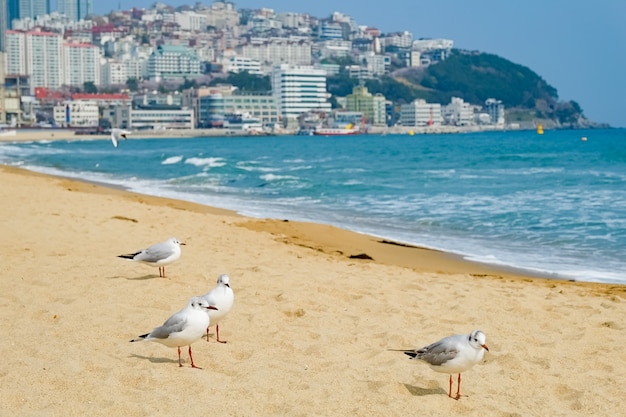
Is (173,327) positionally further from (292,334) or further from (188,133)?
(188,133)

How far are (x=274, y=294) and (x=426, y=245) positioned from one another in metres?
5.44

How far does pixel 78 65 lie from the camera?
177375 mm

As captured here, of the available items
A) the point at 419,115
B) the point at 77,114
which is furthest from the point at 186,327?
the point at 419,115

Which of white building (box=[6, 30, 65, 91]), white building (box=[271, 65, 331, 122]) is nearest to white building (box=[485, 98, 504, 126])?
white building (box=[271, 65, 331, 122])

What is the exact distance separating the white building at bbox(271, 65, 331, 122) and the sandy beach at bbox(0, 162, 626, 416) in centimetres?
14294

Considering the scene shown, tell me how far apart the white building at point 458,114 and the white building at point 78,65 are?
226 ft

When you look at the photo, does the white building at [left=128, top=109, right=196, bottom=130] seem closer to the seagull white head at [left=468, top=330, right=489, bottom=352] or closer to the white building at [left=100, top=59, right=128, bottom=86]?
the white building at [left=100, top=59, right=128, bottom=86]

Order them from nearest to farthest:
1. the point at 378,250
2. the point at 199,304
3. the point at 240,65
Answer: the point at 199,304 → the point at 378,250 → the point at 240,65

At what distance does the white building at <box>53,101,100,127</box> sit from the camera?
444 feet

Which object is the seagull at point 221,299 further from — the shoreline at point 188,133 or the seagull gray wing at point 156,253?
the shoreline at point 188,133

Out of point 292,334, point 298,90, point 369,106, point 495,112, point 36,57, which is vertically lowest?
point 292,334

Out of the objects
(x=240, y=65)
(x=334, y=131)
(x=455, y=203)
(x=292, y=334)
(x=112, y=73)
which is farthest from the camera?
(x=240, y=65)

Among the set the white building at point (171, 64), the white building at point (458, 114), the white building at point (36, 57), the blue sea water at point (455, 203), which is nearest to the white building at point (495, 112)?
the white building at point (458, 114)

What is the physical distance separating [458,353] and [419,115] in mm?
158188
